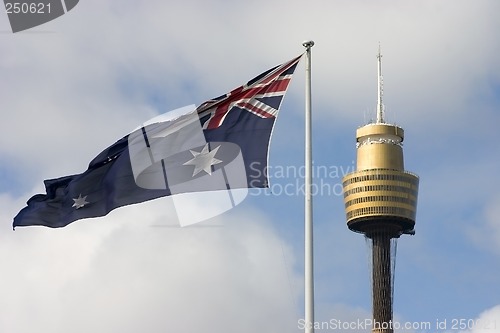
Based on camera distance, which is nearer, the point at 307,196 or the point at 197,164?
the point at 307,196

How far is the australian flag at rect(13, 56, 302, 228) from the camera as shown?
46.2 m

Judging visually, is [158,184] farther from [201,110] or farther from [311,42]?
[311,42]

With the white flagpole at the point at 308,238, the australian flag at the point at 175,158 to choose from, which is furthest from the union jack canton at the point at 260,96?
the white flagpole at the point at 308,238

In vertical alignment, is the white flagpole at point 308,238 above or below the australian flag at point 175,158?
below

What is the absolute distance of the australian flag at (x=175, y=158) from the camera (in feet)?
152

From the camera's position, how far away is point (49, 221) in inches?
1854

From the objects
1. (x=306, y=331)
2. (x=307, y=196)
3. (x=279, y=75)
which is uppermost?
(x=279, y=75)

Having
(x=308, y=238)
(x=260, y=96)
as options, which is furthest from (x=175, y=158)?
(x=308, y=238)

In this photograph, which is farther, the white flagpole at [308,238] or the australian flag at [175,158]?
the australian flag at [175,158]

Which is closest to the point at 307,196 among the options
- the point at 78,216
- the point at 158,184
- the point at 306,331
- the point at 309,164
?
the point at 309,164

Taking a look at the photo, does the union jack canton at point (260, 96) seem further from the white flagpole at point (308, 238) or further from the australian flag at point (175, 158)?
the white flagpole at point (308, 238)

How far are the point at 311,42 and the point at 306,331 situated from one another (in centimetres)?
1194

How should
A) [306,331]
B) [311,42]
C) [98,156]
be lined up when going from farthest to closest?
[98,156] → [311,42] → [306,331]

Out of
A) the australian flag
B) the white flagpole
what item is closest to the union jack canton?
the australian flag
